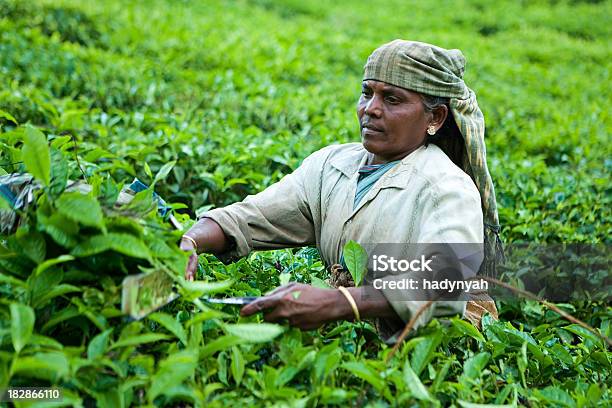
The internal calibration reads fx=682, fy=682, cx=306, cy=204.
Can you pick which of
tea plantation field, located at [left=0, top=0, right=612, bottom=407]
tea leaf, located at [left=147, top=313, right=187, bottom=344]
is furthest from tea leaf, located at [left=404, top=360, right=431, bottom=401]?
tea leaf, located at [left=147, top=313, right=187, bottom=344]

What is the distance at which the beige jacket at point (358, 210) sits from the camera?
6.37 feet

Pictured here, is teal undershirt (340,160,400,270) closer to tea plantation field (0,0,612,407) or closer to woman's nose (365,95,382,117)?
woman's nose (365,95,382,117)

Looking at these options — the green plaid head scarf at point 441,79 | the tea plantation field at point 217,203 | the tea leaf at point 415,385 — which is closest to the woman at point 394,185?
the green plaid head scarf at point 441,79

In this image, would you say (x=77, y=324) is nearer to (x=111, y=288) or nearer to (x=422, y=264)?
(x=111, y=288)

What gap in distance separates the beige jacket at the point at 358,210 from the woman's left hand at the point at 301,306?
6.0 inches

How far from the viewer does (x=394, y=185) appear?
2.12 metres

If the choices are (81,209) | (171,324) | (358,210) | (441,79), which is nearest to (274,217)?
(358,210)

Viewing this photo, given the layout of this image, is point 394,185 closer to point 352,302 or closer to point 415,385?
point 352,302

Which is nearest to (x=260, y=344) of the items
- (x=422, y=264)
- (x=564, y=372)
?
(x=422, y=264)

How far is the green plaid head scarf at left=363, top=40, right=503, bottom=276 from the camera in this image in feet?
6.97

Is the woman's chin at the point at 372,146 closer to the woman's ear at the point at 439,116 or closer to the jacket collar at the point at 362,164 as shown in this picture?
the jacket collar at the point at 362,164

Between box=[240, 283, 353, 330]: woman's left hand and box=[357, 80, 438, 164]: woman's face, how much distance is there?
0.64 metres

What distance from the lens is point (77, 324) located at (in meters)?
1.61

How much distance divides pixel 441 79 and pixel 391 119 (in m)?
0.20
